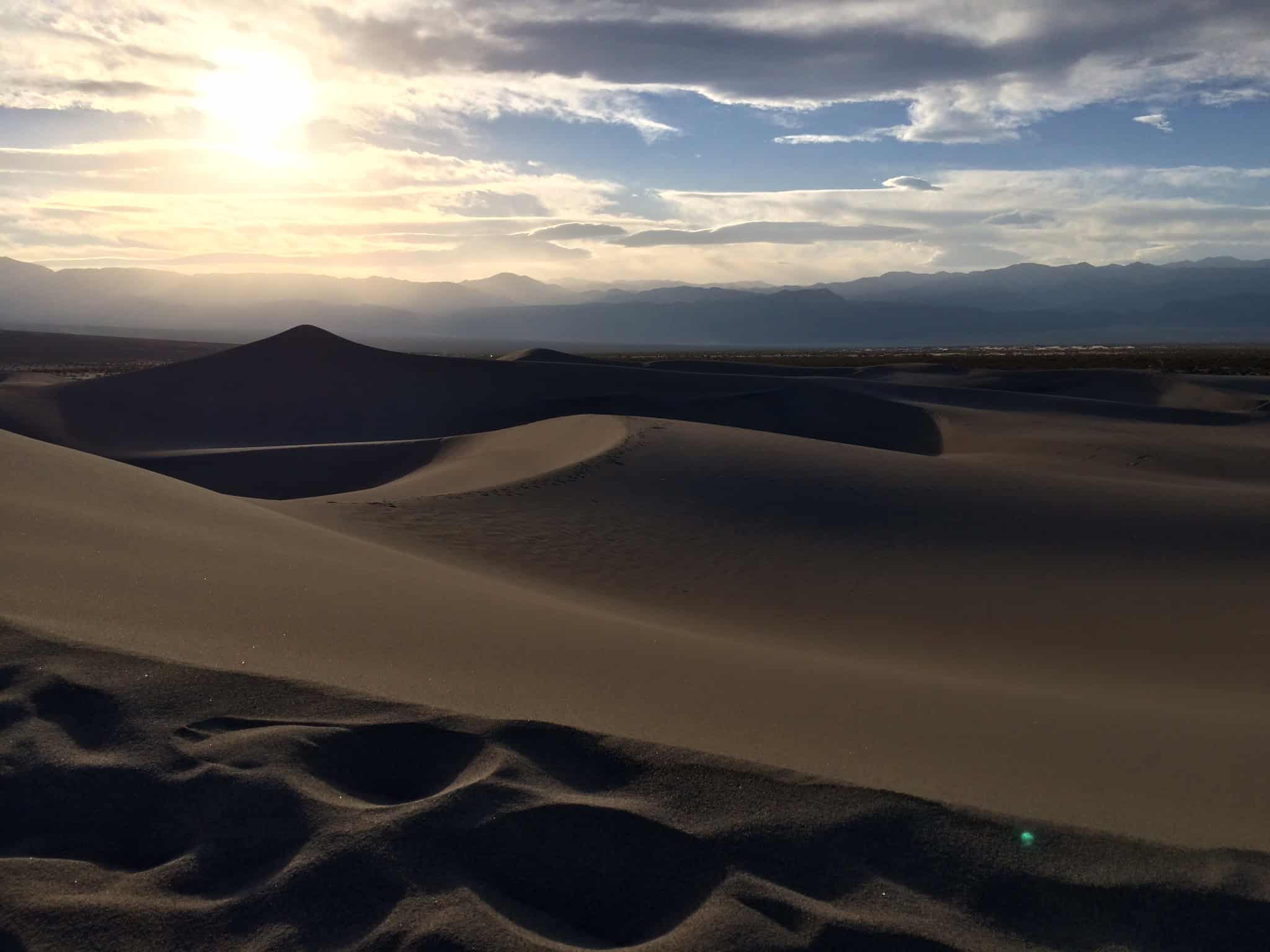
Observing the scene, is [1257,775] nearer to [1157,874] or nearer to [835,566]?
[1157,874]

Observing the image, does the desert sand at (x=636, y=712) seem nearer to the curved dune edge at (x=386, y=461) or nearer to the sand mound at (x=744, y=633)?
the sand mound at (x=744, y=633)

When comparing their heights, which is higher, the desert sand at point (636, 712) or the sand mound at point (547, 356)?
the sand mound at point (547, 356)

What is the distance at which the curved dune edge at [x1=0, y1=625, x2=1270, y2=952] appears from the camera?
2855 mm

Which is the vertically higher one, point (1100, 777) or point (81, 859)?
point (81, 859)

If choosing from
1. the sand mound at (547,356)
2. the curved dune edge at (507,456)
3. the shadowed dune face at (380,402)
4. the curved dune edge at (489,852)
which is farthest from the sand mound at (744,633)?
the sand mound at (547,356)

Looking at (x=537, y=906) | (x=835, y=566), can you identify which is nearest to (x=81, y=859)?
(x=537, y=906)

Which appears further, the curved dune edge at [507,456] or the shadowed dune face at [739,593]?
the curved dune edge at [507,456]

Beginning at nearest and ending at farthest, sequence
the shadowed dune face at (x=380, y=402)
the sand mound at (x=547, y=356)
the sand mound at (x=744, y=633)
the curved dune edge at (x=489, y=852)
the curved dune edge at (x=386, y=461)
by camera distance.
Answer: the curved dune edge at (x=489, y=852)
the sand mound at (x=744, y=633)
the curved dune edge at (x=386, y=461)
the shadowed dune face at (x=380, y=402)
the sand mound at (x=547, y=356)

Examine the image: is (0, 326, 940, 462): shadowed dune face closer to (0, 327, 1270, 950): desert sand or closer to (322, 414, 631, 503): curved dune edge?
(322, 414, 631, 503): curved dune edge

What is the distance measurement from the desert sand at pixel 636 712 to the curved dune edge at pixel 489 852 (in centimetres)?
1

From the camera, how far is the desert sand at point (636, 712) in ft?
9.88

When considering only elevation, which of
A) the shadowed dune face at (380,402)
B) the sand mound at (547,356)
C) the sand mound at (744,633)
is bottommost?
the sand mound at (744,633)

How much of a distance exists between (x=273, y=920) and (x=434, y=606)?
11.9ft

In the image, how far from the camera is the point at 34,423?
23.8 m
